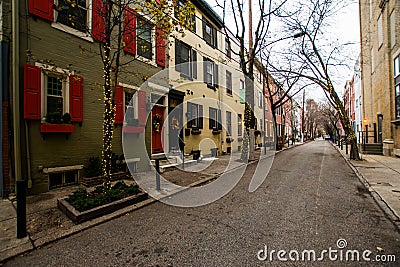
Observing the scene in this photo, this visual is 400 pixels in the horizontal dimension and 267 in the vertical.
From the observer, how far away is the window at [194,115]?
40.0 feet

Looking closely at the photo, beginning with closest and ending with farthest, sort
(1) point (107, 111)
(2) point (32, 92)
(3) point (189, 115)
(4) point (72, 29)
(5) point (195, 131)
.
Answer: (1) point (107, 111) → (2) point (32, 92) → (4) point (72, 29) → (3) point (189, 115) → (5) point (195, 131)

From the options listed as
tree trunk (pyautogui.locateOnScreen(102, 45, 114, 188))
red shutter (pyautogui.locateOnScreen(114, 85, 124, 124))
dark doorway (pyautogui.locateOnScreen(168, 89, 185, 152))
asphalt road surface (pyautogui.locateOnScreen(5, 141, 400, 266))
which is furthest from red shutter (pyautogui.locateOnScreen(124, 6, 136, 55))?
asphalt road surface (pyautogui.locateOnScreen(5, 141, 400, 266))

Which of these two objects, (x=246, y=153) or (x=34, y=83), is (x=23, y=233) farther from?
(x=246, y=153)

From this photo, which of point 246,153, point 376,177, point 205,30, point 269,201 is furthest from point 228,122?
point 269,201

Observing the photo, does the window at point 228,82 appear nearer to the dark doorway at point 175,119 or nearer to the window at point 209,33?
the window at point 209,33

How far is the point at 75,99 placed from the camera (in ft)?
21.2

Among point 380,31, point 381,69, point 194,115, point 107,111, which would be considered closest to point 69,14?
point 107,111

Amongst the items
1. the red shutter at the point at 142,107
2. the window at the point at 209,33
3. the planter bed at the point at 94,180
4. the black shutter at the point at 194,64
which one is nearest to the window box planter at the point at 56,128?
the planter bed at the point at 94,180

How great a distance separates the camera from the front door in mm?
9594

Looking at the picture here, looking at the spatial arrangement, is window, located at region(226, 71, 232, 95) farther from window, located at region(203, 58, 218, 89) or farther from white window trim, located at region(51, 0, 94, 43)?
white window trim, located at region(51, 0, 94, 43)

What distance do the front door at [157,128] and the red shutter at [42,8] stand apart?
478cm

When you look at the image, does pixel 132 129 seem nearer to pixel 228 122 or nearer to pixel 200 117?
pixel 200 117

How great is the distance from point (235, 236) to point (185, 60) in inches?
415

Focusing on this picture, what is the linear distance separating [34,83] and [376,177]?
11.2 meters
